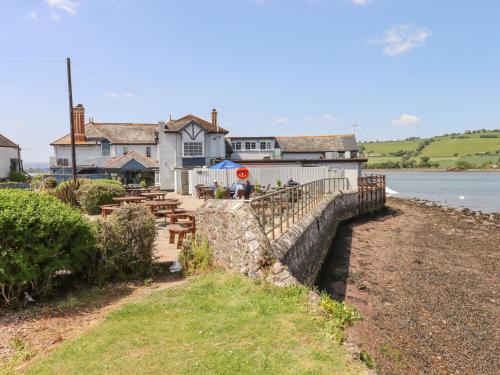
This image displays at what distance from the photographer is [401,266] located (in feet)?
51.5

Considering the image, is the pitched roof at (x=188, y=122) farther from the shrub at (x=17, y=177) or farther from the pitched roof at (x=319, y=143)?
the shrub at (x=17, y=177)

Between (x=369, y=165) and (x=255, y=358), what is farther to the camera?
(x=369, y=165)

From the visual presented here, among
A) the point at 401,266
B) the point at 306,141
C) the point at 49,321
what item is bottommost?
the point at 401,266

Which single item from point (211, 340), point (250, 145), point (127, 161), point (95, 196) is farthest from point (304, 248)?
point (250, 145)

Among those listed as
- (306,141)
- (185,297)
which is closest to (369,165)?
(306,141)

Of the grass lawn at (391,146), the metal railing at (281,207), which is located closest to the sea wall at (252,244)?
the metal railing at (281,207)

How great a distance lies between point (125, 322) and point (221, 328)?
1802mm

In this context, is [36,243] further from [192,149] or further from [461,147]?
[461,147]

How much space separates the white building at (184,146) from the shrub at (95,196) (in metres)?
16.9

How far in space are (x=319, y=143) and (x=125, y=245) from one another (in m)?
42.8

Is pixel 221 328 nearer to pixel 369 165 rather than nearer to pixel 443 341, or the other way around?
pixel 443 341

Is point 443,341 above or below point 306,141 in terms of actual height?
below

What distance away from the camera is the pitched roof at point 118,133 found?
47469 mm

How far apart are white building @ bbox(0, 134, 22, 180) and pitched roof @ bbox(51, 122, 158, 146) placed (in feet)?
15.9
